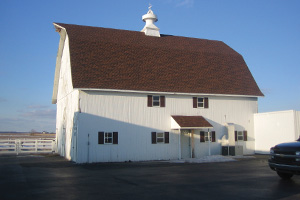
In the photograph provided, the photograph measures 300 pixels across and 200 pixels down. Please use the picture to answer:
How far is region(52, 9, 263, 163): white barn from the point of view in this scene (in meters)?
23.3

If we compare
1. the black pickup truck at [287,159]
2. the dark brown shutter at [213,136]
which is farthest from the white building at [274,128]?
the black pickup truck at [287,159]

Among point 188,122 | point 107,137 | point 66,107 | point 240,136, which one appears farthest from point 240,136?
point 66,107

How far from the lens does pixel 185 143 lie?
26297 millimetres

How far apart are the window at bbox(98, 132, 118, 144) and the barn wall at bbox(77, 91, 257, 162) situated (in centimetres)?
26

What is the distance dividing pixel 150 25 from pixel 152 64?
602cm

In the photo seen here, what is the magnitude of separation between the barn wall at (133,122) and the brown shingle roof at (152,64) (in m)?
1.01

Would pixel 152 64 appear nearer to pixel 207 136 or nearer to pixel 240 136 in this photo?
pixel 207 136

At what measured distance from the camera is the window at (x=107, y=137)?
23141 millimetres

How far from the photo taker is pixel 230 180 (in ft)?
45.3

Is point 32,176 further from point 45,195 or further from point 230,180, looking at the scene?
point 230,180

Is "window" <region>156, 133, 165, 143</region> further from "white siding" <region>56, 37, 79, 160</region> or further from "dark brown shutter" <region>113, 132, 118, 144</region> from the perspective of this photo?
"white siding" <region>56, 37, 79, 160</region>

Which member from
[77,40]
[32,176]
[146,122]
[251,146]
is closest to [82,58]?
[77,40]

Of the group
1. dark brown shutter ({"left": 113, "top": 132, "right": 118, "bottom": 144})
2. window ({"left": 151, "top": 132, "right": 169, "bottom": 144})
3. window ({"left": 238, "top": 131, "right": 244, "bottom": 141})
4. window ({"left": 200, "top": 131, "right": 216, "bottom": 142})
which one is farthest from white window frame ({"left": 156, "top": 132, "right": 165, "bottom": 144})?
window ({"left": 238, "top": 131, "right": 244, "bottom": 141})

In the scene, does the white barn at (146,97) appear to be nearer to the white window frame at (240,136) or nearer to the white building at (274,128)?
the white window frame at (240,136)
